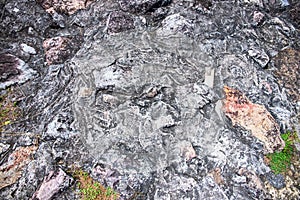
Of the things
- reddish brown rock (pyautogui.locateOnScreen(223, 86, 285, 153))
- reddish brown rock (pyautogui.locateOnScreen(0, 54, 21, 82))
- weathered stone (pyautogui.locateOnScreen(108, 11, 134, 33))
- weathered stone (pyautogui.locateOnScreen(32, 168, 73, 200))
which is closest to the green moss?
reddish brown rock (pyautogui.locateOnScreen(223, 86, 285, 153))

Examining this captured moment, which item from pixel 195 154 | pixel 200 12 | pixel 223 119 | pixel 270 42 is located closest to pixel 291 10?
pixel 270 42

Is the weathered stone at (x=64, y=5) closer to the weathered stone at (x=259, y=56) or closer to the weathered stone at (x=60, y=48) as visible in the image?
the weathered stone at (x=60, y=48)

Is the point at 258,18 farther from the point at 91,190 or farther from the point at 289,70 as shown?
the point at 91,190

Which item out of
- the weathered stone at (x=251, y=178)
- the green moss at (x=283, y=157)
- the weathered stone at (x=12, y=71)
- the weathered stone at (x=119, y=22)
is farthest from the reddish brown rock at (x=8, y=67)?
the green moss at (x=283, y=157)

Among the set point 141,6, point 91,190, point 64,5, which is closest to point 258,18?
point 141,6

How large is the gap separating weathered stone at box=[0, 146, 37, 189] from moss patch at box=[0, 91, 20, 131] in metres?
0.33

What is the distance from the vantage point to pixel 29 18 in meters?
3.73

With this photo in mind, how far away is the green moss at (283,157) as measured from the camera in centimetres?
284

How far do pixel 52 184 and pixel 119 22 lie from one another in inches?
68.7

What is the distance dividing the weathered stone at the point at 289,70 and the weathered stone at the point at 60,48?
1986mm

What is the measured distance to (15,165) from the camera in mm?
2801

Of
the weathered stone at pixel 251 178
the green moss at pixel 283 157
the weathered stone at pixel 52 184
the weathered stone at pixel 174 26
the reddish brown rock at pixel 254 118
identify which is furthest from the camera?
the weathered stone at pixel 174 26

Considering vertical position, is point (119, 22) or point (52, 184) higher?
point (119, 22)

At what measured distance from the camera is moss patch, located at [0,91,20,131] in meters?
3.06
